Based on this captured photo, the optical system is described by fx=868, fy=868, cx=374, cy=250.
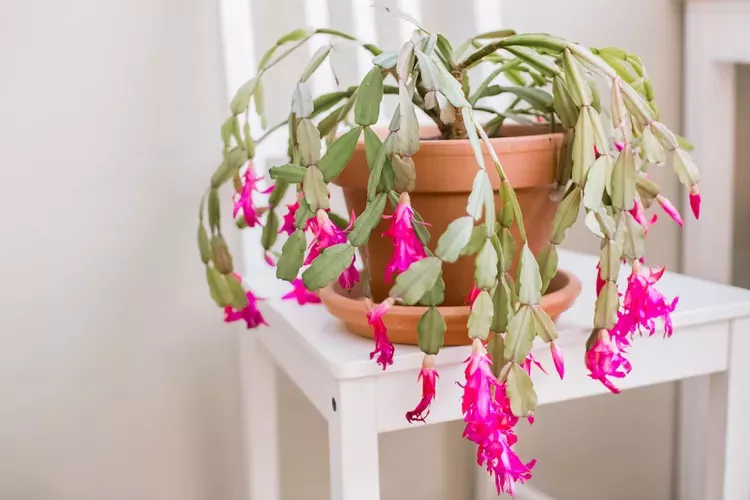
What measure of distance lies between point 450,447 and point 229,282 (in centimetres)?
64

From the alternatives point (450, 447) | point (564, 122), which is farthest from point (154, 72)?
point (450, 447)

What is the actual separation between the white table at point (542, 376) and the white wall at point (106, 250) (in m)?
0.24

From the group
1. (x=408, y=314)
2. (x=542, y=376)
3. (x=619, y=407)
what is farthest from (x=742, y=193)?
(x=408, y=314)

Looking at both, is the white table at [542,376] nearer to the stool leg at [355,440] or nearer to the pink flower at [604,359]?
the stool leg at [355,440]

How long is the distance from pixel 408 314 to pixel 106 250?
1.89 feet

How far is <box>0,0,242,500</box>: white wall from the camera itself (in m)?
1.12

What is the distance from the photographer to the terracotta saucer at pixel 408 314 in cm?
75

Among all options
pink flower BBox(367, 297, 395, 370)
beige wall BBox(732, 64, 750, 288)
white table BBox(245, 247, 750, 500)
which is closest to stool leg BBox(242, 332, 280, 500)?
white table BBox(245, 247, 750, 500)

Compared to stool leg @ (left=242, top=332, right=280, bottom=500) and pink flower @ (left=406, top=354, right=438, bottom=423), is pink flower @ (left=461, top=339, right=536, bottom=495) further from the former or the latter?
stool leg @ (left=242, top=332, right=280, bottom=500)

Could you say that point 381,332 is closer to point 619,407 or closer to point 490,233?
point 490,233

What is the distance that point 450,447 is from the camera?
4.58ft

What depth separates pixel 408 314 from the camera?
2.47ft

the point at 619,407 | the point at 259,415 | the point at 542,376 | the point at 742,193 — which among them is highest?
the point at 742,193

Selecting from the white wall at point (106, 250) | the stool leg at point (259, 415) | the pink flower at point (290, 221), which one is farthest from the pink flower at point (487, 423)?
the white wall at point (106, 250)
